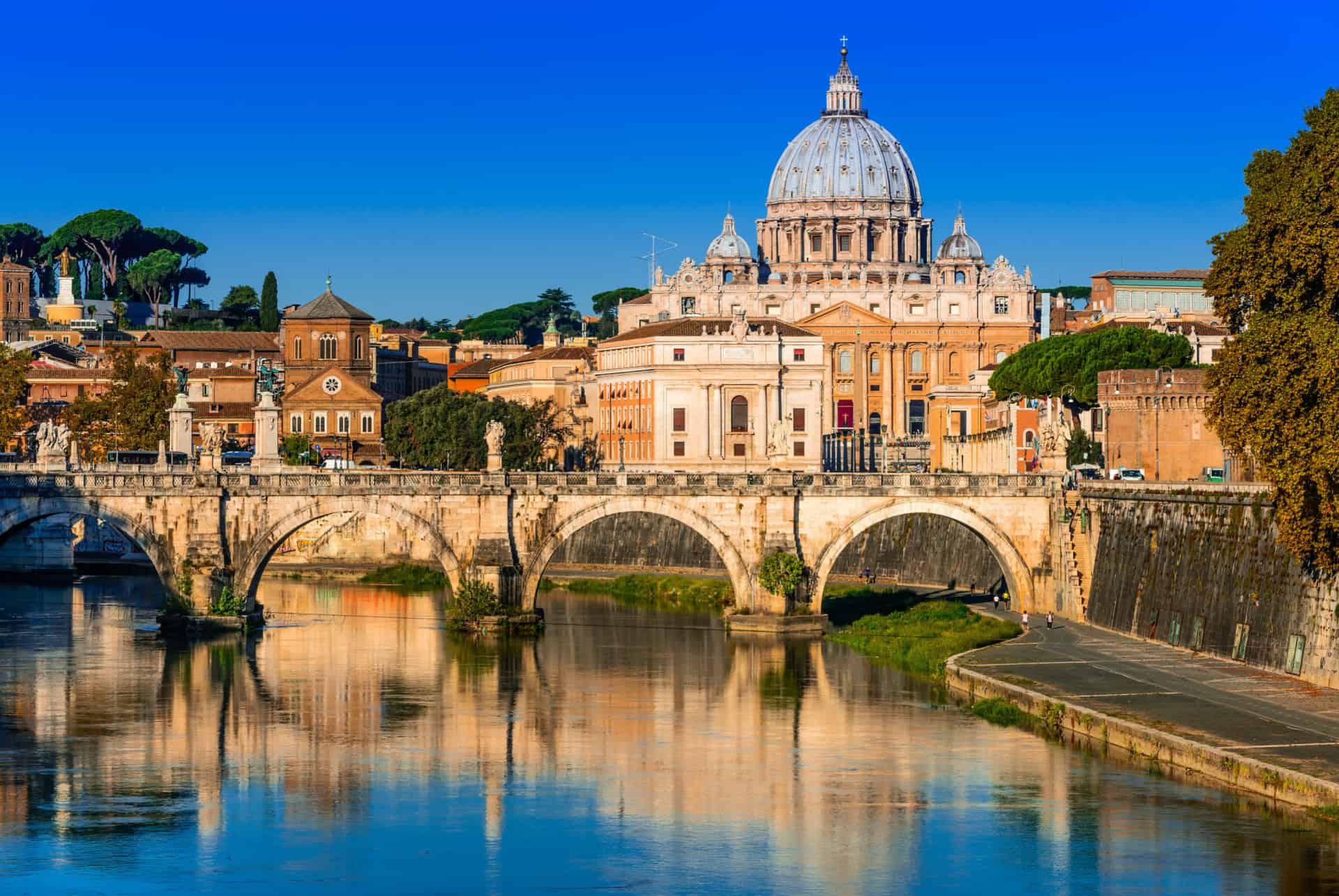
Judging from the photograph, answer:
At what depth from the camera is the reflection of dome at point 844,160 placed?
180125mm

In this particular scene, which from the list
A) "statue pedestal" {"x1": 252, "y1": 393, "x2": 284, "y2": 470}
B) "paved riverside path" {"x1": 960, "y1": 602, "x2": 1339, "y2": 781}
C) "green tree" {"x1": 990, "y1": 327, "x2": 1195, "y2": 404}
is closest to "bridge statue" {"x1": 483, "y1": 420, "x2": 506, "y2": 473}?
"statue pedestal" {"x1": 252, "y1": 393, "x2": 284, "y2": 470}

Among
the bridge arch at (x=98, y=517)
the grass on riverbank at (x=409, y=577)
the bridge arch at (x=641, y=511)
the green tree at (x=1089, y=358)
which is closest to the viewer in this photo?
the bridge arch at (x=98, y=517)

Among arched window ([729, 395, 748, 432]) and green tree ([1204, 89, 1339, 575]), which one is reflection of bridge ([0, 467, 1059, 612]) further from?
arched window ([729, 395, 748, 432])

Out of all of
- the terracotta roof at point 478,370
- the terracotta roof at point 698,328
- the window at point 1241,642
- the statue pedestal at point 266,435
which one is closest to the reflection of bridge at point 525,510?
the statue pedestal at point 266,435

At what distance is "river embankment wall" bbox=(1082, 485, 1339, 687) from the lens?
48.5 metres

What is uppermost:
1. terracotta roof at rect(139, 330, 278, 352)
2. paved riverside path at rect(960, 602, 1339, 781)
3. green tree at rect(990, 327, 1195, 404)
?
terracotta roof at rect(139, 330, 278, 352)

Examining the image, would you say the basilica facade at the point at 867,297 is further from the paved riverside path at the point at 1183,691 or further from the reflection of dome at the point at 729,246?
the paved riverside path at the point at 1183,691

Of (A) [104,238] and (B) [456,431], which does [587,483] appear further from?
(A) [104,238]

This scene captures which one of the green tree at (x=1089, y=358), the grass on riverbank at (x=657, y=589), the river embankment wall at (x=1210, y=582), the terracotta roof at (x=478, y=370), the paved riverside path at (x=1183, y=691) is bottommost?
the paved riverside path at (x=1183, y=691)

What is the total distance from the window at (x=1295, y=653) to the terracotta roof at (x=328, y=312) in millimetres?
95147

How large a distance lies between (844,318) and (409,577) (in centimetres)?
6711

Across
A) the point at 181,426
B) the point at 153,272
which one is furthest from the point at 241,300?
the point at 181,426

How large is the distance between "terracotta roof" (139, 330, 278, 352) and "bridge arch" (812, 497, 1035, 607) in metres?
91.5

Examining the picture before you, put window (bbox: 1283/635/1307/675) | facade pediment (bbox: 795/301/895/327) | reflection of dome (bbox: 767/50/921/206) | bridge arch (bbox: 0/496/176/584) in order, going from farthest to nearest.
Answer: reflection of dome (bbox: 767/50/921/206) < facade pediment (bbox: 795/301/895/327) < bridge arch (bbox: 0/496/176/584) < window (bbox: 1283/635/1307/675)
